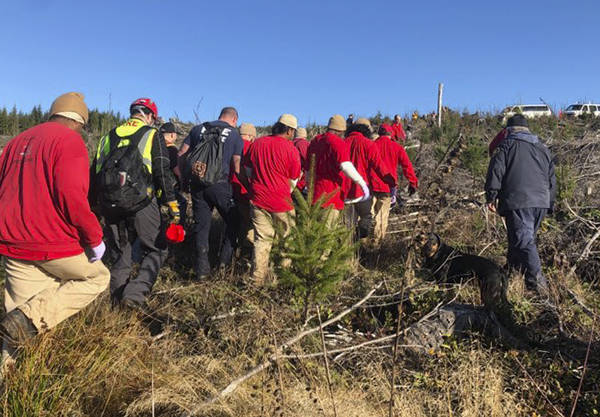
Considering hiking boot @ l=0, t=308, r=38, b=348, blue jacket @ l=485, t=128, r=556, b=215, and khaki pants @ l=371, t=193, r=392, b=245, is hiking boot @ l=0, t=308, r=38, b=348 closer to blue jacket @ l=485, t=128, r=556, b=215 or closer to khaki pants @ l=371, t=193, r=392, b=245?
blue jacket @ l=485, t=128, r=556, b=215

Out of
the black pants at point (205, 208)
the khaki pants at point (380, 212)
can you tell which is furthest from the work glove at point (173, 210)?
the khaki pants at point (380, 212)

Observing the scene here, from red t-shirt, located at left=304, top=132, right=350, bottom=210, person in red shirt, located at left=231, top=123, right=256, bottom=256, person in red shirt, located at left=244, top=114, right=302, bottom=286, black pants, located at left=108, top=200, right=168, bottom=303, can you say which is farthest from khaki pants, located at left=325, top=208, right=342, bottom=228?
black pants, located at left=108, top=200, right=168, bottom=303

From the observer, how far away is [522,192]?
4.82 metres

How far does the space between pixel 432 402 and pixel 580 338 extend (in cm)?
175

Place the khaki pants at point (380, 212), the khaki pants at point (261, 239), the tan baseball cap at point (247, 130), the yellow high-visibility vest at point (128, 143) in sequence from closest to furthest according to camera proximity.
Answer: the yellow high-visibility vest at point (128, 143)
the khaki pants at point (261, 239)
the tan baseball cap at point (247, 130)
the khaki pants at point (380, 212)

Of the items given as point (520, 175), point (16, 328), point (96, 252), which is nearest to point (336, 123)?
point (520, 175)

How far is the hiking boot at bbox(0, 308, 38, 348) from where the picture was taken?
2611 mm

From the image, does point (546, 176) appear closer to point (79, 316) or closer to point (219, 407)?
point (219, 407)

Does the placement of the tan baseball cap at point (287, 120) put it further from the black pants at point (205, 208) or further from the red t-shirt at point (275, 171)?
the black pants at point (205, 208)

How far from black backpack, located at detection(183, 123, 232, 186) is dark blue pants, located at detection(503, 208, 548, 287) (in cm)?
346

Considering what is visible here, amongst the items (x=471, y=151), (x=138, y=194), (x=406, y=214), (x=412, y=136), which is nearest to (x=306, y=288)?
(x=138, y=194)

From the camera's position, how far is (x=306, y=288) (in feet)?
10.7

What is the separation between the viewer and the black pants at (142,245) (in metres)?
4.15

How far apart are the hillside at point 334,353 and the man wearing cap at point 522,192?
0.28 m
